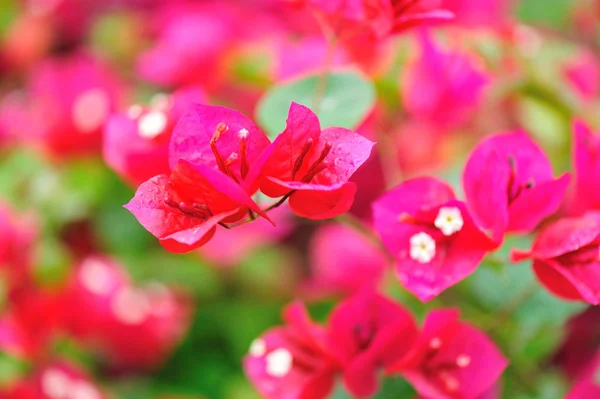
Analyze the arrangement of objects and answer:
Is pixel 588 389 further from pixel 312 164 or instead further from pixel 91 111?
pixel 91 111

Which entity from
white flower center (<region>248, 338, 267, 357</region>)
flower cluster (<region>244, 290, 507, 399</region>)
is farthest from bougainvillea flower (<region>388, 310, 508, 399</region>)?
white flower center (<region>248, 338, 267, 357</region>)

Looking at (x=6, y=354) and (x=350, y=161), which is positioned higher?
(x=350, y=161)

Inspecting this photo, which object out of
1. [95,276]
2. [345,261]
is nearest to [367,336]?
[345,261]

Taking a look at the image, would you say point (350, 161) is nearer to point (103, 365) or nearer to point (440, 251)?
point (440, 251)

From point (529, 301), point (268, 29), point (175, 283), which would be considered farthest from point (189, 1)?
point (529, 301)

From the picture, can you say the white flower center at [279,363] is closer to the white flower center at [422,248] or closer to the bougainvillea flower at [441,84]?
the white flower center at [422,248]

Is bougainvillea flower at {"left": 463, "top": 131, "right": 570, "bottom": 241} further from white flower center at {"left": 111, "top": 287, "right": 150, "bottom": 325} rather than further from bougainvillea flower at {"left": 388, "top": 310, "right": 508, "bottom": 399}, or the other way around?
white flower center at {"left": 111, "top": 287, "right": 150, "bottom": 325}
